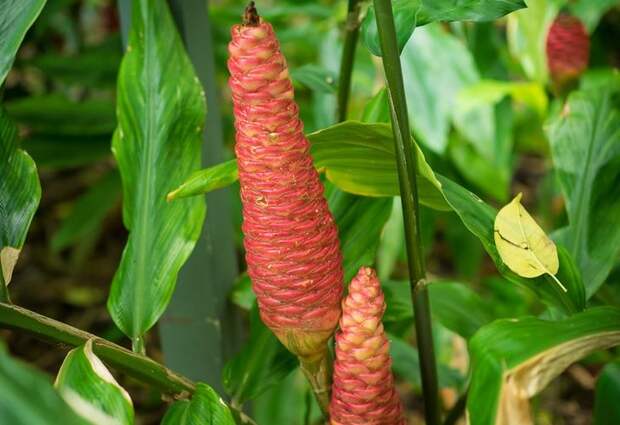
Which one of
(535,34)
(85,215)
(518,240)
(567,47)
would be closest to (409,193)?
(518,240)

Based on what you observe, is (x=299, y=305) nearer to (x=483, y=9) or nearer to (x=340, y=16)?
(x=483, y=9)

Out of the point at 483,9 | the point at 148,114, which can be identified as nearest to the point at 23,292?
the point at 148,114

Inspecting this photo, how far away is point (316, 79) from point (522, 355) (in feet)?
1.16

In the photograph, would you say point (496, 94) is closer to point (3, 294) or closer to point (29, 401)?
point (3, 294)

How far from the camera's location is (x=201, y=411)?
1.69 ft

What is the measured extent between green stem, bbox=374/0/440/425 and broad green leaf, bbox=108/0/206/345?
0.55ft

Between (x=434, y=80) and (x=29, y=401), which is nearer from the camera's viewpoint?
(x=29, y=401)

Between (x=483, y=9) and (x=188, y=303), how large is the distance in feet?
1.27

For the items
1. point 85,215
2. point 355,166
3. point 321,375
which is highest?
point 355,166

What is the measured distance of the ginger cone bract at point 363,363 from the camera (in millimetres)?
479

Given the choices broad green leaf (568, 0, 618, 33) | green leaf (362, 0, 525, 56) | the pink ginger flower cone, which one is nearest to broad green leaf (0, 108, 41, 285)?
green leaf (362, 0, 525, 56)

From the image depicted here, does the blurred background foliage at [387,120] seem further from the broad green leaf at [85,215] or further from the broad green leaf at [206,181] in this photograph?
the broad green leaf at [206,181]

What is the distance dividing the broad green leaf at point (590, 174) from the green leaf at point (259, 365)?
23 cm

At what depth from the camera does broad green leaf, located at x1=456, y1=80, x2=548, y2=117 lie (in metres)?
0.89
